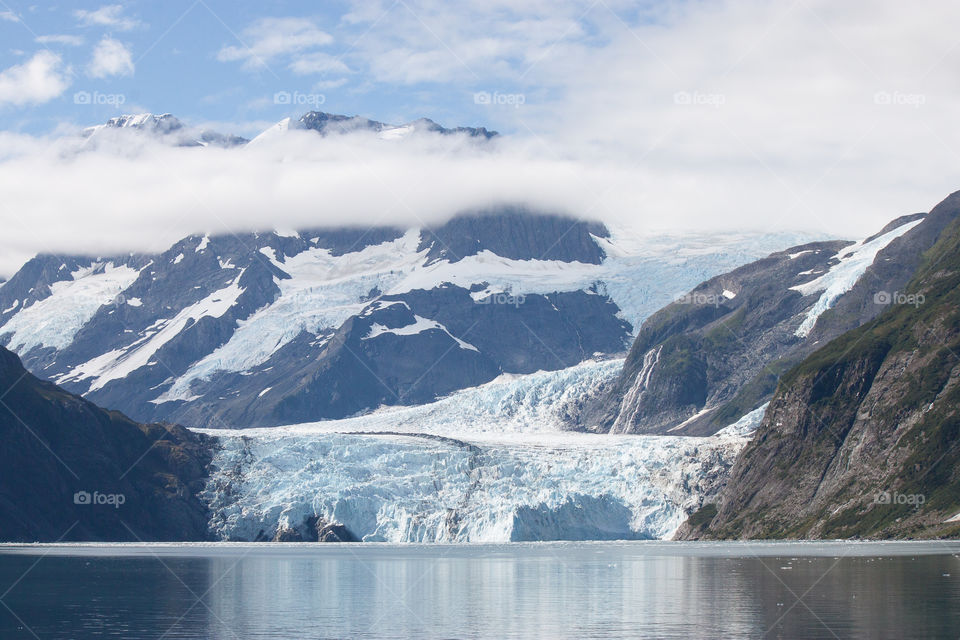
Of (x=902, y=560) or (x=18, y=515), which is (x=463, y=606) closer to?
(x=902, y=560)

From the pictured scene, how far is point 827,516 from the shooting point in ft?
A: 625

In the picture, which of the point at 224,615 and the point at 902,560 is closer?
the point at 224,615

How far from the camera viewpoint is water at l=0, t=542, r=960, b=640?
7956 centimetres

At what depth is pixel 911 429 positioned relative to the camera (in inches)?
7530

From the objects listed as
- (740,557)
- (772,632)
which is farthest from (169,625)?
(740,557)

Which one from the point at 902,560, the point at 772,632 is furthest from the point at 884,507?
the point at 772,632

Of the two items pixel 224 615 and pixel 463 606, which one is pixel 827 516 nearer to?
pixel 463 606

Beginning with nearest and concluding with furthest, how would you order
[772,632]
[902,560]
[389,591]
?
[772,632] < [389,591] < [902,560]

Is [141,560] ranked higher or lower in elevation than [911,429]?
lower

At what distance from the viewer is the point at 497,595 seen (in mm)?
104312

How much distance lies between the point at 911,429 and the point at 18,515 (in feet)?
452

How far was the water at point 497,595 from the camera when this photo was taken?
261ft

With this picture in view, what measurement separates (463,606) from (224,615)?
57.9ft

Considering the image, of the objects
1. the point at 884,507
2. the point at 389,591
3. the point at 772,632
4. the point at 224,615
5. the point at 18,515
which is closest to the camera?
the point at 772,632
